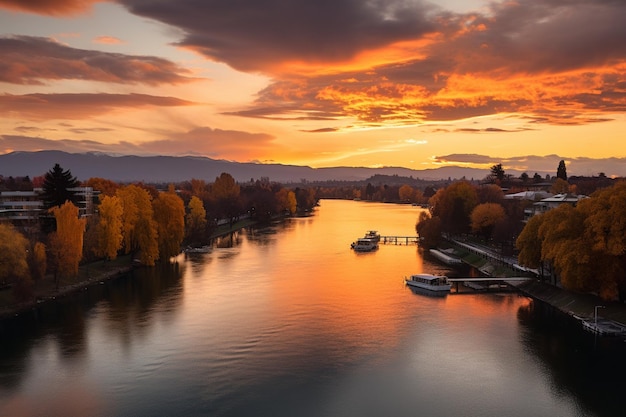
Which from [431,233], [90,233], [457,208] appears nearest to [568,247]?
[431,233]

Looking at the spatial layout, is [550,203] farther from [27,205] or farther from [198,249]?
[27,205]

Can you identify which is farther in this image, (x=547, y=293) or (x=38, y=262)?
(x=547, y=293)

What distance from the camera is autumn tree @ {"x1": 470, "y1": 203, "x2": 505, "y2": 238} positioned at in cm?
8600

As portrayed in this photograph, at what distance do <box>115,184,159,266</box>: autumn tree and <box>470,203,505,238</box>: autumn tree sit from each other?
167ft

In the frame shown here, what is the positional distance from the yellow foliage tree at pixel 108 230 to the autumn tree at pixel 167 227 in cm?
775

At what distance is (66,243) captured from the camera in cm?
5881

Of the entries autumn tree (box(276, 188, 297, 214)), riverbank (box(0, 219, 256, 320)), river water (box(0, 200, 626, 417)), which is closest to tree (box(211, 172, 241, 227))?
autumn tree (box(276, 188, 297, 214))

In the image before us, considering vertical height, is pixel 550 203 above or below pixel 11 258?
above

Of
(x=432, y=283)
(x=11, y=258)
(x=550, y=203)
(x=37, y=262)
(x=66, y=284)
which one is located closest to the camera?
(x=11, y=258)

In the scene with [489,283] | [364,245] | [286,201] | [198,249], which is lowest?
[489,283]

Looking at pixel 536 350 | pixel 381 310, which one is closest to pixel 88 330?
pixel 381 310

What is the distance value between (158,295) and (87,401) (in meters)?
27.2

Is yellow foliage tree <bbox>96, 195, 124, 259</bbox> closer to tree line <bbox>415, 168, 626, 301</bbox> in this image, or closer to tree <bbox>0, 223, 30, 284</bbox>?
tree <bbox>0, 223, 30, 284</bbox>

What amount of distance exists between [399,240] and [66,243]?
222 ft
